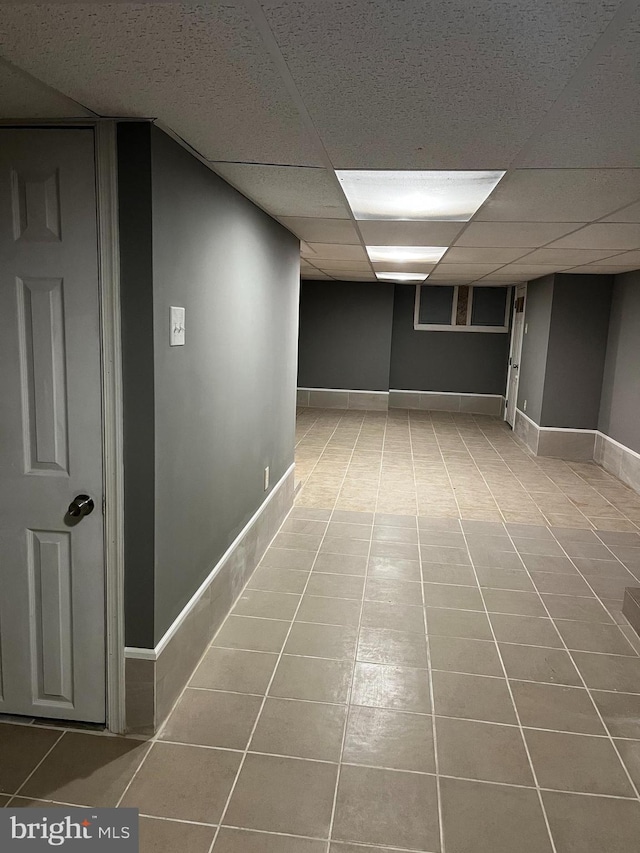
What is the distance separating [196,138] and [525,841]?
251cm

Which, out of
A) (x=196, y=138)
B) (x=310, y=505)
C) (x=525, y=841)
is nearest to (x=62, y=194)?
(x=196, y=138)

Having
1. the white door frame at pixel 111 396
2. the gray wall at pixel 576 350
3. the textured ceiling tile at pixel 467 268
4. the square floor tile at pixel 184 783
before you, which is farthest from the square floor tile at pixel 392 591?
the gray wall at pixel 576 350

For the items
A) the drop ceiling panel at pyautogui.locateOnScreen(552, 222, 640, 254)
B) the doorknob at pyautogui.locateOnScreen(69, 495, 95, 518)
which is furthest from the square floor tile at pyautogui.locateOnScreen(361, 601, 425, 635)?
the drop ceiling panel at pyautogui.locateOnScreen(552, 222, 640, 254)

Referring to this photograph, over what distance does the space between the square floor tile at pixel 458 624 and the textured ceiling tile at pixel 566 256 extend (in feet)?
9.39

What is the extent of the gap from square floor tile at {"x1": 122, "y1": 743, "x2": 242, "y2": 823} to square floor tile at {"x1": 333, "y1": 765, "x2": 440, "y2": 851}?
1.30ft

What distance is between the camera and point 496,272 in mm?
7059

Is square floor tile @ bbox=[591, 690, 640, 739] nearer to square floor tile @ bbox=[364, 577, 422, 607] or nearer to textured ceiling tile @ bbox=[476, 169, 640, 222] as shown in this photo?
square floor tile @ bbox=[364, 577, 422, 607]

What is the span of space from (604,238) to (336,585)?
279 cm

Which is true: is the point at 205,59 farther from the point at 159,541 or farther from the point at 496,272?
the point at 496,272

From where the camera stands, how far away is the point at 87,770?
7.13 feet

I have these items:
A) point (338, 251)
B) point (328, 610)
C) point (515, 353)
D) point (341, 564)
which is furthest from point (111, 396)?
point (515, 353)

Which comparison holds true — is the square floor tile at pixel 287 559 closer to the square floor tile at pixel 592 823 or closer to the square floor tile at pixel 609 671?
the square floor tile at pixel 609 671

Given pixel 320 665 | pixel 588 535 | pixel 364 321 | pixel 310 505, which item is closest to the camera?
pixel 320 665

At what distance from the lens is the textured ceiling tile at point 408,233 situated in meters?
3.73
